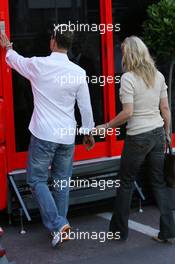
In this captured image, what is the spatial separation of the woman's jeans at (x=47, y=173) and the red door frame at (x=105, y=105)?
492 mm

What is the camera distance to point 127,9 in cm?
589

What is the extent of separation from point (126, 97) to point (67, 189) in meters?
1.03

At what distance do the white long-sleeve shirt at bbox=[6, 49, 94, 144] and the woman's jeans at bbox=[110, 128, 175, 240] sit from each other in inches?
21.1

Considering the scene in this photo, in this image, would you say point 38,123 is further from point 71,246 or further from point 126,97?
point 71,246

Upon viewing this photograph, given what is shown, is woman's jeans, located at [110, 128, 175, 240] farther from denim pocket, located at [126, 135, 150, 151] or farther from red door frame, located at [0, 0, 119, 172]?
red door frame, located at [0, 0, 119, 172]

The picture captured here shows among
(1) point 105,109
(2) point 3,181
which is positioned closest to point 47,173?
(2) point 3,181

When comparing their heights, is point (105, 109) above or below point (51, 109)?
below

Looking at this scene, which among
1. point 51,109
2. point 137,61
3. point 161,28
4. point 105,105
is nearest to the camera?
point 137,61

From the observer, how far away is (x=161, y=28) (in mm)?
5438

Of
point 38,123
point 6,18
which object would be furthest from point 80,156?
point 6,18

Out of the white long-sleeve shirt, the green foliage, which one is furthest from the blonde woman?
the green foliage

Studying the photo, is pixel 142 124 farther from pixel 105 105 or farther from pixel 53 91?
pixel 105 105

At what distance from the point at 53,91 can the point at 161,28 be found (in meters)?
1.41

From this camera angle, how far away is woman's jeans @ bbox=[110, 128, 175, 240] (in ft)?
15.4
